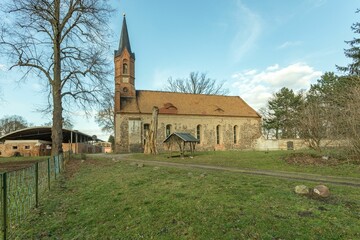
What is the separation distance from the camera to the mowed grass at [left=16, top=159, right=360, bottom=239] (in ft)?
14.8

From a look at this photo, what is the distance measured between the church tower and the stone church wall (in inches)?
177

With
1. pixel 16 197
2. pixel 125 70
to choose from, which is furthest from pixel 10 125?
pixel 16 197

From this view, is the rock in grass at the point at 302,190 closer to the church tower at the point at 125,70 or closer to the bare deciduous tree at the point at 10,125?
the church tower at the point at 125,70

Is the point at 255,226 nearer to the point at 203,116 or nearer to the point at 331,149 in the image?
the point at 331,149

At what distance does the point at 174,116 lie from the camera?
40844 mm

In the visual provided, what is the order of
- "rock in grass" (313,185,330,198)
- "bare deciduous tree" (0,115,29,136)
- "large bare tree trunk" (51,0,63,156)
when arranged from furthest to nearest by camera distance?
"bare deciduous tree" (0,115,29,136) < "large bare tree trunk" (51,0,63,156) < "rock in grass" (313,185,330,198)

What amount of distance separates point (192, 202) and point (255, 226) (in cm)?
184

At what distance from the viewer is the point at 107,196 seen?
24.7 feet

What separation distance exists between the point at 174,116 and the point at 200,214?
35637 mm

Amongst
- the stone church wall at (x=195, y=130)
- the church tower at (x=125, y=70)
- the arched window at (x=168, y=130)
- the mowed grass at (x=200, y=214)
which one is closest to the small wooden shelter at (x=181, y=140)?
the mowed grass at (x=200, y=214)

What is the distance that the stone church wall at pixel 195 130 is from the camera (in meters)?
38.2

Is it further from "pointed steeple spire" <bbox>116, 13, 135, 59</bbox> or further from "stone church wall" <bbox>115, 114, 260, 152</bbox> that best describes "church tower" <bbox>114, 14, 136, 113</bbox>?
"stone church wall" <bbox>115, 114, 260, 152</bbox>

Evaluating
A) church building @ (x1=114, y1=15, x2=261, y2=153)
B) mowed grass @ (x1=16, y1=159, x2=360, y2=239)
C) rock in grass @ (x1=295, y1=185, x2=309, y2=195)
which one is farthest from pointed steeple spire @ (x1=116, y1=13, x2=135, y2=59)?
rock in grass @ (x1=295, y1=185, x2=309, y2=195)

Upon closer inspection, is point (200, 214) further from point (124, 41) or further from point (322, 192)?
point (124, 41)
